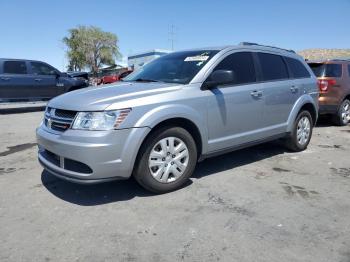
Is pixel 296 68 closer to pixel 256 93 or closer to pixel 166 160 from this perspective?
pixel 256 93

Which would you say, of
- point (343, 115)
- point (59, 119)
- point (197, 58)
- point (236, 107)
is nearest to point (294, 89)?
point (236, 107)

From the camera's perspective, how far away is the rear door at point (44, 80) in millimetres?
13758

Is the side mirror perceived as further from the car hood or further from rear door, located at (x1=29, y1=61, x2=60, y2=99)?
rear door, located at (x1=29, y1=61, x2=60, y2=99)

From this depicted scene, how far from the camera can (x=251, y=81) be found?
542cm

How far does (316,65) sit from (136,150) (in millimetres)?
7025

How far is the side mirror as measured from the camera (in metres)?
4.62

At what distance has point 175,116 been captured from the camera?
14.1 feet

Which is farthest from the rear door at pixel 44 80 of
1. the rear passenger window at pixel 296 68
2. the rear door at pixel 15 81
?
the rear passenger window at pixel 296 68

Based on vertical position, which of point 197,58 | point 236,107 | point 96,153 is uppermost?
point 197,58

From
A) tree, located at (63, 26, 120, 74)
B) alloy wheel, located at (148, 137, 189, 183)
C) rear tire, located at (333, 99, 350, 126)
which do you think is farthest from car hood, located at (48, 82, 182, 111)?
tree, located at (63, 26, 120, 74)

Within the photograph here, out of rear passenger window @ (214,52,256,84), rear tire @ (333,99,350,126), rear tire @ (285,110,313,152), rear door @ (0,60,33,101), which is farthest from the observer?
rear door @ (0,60,33,101)

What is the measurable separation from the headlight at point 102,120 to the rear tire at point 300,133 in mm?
3500

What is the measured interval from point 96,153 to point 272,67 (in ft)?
11.1

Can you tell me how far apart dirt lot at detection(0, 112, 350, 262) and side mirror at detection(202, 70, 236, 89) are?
1.25 metres
